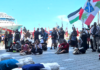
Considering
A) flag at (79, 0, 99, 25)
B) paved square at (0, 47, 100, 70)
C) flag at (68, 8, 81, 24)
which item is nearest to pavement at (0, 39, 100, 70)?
paved square at (0, 47, 100, 70)

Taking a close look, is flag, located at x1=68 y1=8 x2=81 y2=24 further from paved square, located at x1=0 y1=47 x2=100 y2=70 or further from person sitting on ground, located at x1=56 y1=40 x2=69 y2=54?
paved square, located at x1=0 y1=47 x2=100 y2=70

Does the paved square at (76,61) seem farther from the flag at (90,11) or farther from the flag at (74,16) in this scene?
the flag at (74,16)

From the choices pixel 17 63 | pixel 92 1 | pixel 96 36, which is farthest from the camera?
pixel 92 1

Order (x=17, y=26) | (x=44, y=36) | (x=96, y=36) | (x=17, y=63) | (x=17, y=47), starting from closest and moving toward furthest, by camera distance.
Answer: (x=17, y=63) → (x=96, y=36) → (x=17, y=47) → (x=44, y=36) → (x=17, y=26)

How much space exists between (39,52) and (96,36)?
3.92 metres

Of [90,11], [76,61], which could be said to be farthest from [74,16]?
[76,61]

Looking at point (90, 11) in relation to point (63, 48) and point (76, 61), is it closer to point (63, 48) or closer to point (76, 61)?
point (63, 48)

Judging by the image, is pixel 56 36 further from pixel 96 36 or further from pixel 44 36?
pixel 96 36

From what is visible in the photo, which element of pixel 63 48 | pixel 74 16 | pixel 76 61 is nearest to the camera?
pixel 76 61

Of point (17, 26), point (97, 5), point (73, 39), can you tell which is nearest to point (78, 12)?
point (73, 39)

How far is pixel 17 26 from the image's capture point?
6134 centimetres

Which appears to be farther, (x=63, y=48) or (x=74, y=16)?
(x=74, y=16)

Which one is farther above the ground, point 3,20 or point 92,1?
point 3,20

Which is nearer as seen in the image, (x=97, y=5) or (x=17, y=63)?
(x=17, y=63)
